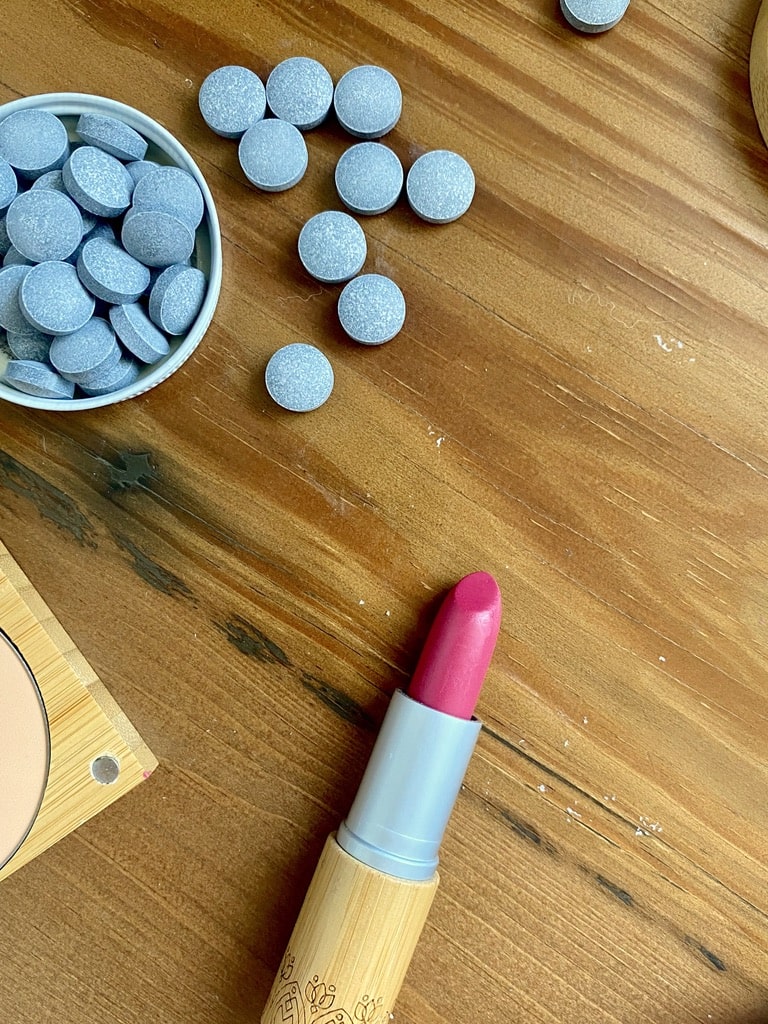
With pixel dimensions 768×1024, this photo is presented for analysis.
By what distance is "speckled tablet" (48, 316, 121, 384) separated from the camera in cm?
45

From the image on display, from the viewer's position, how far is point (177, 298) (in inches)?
18.3

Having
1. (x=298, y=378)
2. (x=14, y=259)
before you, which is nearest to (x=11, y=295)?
(x=14, y=259)

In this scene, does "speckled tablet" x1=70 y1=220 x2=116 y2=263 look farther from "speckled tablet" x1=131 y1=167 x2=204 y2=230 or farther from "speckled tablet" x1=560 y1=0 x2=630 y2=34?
"speckled tablet" x1=560 y1=0 x2=630 y2=34

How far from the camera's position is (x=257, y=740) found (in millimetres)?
514

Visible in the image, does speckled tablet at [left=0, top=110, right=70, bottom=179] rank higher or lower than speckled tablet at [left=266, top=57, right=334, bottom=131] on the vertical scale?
lower

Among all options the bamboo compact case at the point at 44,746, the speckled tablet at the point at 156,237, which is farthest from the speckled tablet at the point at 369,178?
the bamboo compact case at the point at 44,746

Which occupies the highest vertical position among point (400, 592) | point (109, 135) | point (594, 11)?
point (594, 11)

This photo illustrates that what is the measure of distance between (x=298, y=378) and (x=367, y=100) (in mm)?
177

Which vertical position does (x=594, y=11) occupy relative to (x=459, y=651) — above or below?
above

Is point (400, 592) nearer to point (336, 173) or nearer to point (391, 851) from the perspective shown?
point (391, 851)

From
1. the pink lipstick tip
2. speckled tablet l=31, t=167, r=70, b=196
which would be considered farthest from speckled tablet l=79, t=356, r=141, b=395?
the pink lipstick tip

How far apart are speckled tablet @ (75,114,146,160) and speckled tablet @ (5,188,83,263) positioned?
1.6 inches

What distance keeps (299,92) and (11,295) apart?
212 millimetres

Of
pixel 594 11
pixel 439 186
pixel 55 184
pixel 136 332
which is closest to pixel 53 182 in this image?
pixel 55 184
